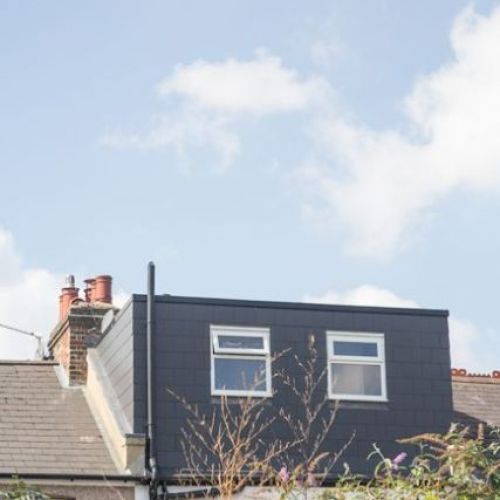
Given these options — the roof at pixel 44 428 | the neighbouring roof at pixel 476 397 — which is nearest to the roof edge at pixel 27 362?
the roof at pixel 44 428

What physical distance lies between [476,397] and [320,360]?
4.66 m

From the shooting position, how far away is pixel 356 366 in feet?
66.1

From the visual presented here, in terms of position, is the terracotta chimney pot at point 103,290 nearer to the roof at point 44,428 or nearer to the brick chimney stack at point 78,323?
the brick chimney stack at point 78,323

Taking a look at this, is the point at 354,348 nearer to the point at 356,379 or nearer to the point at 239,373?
the point at 356,379

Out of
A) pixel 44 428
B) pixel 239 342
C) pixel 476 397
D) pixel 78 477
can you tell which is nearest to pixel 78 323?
pixel 44 428

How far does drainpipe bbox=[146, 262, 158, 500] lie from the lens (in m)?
18.1

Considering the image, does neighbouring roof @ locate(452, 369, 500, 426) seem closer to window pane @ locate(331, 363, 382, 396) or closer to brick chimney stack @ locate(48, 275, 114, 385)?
window pane @ locate(331, 363, 382, 396)

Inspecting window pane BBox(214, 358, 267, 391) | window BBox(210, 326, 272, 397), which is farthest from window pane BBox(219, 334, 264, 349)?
window pane BBox(214, 358, 267, 391)

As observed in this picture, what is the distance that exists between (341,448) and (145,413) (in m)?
3.08

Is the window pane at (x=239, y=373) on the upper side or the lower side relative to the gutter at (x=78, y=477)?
upper

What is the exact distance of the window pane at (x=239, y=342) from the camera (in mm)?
19625

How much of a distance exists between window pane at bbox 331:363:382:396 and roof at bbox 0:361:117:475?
3806mm

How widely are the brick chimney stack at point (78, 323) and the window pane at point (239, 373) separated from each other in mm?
3019

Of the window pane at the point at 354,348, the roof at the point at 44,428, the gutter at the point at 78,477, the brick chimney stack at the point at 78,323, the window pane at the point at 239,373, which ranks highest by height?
the brick chimney stack at the point at 78,323
